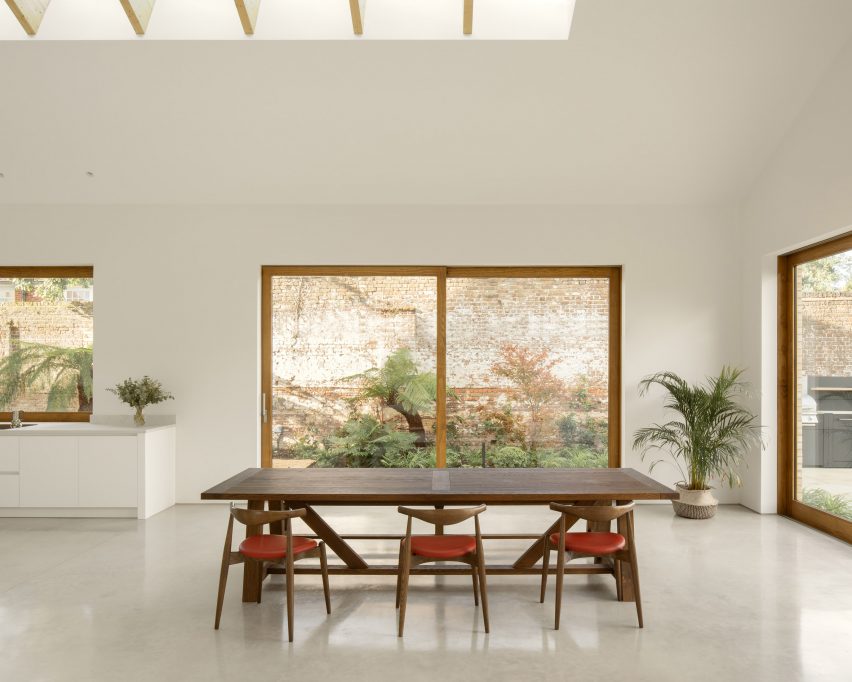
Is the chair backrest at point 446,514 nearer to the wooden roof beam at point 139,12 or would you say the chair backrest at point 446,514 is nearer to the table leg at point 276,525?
the table leg at point 276,525

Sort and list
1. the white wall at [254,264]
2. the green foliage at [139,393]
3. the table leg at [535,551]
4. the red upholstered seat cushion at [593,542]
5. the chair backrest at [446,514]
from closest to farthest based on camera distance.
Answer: the chair backrest at [446,514], the red upholstered seat cushion at [593,542], the table leg at [535,551], the green foliage at [139,393], the white wall at [254,264]

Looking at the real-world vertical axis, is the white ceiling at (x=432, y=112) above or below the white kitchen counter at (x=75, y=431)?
above

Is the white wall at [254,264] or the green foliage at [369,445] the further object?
the green foliage at [369,445]

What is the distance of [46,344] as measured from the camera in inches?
268

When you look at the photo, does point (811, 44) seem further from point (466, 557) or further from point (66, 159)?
point (66, 159)

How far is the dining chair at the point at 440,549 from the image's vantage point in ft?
10.9

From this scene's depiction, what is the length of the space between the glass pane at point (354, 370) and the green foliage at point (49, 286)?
7.12 ft

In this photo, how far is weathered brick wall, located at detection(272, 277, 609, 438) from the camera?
6676mm

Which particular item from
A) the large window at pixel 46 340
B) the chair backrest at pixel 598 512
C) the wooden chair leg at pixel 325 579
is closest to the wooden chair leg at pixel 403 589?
the wooden chair leg at pixel 325 579

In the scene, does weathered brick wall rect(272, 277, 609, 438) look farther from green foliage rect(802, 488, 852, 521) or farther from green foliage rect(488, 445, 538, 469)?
green foliage rect(802, 488, 852, 521)

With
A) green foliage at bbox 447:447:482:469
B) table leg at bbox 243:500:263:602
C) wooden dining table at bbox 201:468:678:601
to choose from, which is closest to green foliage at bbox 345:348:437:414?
green foliage at bbox 447:447:482:469

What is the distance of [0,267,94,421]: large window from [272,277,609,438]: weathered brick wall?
200cm

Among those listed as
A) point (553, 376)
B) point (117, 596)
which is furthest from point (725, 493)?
point (117, 596)

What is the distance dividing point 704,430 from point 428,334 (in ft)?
8.77
